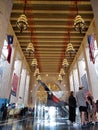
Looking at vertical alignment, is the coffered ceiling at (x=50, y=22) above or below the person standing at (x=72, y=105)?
above

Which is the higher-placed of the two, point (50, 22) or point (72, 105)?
point (50, 22)

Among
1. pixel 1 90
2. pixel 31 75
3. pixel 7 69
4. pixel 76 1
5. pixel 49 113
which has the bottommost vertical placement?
pixel 49 113

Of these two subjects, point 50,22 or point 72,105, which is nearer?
point 72,105

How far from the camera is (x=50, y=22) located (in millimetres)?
8891

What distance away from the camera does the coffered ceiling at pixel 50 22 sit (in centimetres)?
759

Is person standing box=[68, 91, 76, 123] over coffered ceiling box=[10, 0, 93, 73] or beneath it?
beneath

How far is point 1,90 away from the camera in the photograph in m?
8.98

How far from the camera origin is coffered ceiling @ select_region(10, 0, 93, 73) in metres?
7.59

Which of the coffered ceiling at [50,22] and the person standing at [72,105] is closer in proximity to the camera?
the person standing at [72,105]

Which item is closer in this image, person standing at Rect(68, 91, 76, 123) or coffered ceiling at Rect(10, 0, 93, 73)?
person standing at Rect(68, 91, 76, 123)

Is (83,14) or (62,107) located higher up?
(83,14)

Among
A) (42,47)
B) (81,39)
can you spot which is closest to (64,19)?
(81,39)

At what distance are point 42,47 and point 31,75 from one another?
7894 millimetres

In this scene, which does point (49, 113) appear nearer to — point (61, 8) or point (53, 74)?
point (61, 8)
